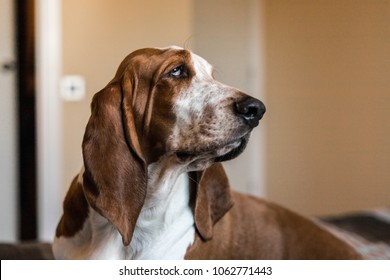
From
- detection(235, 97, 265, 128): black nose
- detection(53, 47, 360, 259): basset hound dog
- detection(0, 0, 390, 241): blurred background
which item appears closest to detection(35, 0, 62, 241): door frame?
detection(0, 0, 390, 241): blurred background

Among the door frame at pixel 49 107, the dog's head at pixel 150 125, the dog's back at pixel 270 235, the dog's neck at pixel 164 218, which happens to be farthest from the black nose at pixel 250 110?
the door frame at pixel 49 107

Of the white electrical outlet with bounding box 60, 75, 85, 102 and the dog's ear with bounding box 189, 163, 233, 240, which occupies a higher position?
the white electrical outlet with bounding box 60, 75, 85, 102

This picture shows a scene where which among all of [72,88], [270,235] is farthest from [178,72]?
[270,235]

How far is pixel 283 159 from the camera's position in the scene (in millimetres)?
1121

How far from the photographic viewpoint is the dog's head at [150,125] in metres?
0.77

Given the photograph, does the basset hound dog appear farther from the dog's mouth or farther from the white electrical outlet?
the white electrical outlet

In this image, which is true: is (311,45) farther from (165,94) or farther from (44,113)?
(44,113)

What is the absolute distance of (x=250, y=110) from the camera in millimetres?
761

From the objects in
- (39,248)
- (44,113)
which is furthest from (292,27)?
(39,248)

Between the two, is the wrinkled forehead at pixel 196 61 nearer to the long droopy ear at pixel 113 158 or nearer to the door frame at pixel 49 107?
the long droopy ear at pixel 113 158

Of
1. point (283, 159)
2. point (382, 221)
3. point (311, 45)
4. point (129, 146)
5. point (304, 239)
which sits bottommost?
point (382, 221)

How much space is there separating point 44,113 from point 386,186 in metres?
0.69

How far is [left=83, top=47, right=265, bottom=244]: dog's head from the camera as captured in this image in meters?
0.77

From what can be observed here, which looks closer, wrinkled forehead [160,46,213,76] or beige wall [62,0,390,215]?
wrinkled forehead [160,46,213,76]
